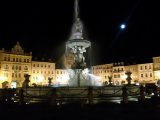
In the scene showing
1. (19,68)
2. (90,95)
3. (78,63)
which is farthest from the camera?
(19,68)

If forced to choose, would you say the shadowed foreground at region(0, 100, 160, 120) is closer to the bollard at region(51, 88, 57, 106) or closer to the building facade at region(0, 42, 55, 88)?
the bollard at region(51, 88, 57, 106)

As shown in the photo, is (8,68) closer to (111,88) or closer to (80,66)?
(80,66)

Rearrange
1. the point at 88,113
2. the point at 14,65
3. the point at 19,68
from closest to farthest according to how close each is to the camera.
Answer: the point at 88,113
the point at 14,65
the point at 19,68

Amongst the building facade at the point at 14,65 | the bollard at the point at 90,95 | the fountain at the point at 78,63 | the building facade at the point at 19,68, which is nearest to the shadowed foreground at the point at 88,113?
the bollard at the point at 90,95

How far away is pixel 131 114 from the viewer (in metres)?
17.1

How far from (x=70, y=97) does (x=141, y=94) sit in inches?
276

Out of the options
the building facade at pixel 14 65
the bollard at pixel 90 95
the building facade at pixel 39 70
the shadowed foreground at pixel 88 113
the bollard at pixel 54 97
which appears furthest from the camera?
the building facade at pixel 39 70

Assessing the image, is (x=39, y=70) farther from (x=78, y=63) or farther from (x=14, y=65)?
(x=78, y=63)

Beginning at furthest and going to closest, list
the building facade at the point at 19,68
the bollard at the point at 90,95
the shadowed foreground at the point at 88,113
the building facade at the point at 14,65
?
the building facade at the point at 19,68, the building facade at the point at 14,65, the bollard at the point at 90,95, the shadowed foreground at the point at 88,113

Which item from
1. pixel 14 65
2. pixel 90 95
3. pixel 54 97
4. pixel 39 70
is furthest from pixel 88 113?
pixel 39 70

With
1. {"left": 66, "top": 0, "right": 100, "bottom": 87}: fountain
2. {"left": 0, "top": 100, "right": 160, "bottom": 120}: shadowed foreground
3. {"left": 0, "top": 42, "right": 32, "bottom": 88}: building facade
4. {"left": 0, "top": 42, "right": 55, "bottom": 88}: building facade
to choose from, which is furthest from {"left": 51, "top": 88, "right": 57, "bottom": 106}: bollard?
{"left": 0, "top": 42, "right": 32, "bottom": 88}: building facade

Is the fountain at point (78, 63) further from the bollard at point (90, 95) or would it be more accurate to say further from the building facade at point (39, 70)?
the building facade at point (39, 70)

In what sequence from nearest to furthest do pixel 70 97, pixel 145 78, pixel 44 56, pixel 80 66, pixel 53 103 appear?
pixel 53 103, pixel 70 97, pixel 80 66, pixel 145 78, pixel 44 56

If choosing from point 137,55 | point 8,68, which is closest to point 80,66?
point 8,68
